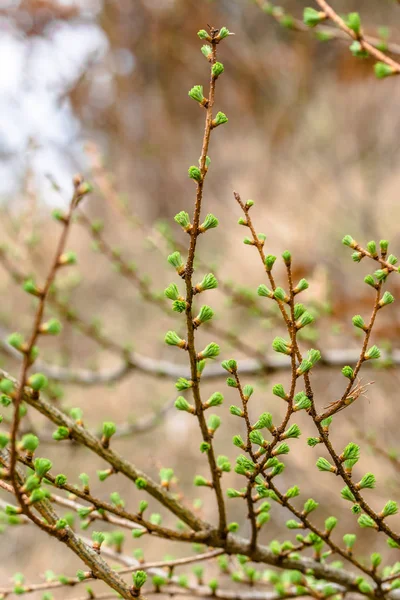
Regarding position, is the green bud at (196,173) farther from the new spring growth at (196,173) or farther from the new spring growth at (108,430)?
the new spring growth at (108,430)

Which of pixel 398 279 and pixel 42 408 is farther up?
pixel 398 279

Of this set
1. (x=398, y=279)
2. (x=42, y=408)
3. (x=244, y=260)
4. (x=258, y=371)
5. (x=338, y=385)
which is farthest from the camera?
(x=244, y=260)

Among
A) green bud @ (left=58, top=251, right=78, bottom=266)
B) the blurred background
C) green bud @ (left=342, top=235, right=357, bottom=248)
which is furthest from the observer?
the blurred background

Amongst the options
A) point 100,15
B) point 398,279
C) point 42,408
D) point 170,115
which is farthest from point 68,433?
point 170,115

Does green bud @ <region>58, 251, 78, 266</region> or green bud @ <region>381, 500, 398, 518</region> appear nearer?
green bud @ <region>58, 251, 78, 266</region>

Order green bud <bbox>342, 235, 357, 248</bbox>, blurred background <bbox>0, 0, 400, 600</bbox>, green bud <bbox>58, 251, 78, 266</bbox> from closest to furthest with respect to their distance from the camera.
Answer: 1. green bud <bbox>58, 251, 78, 266</bbox>
2. green bud <bbox>342, 235, 357, 248</bbox>
3. blurred background <bbox>0, 0, 400, 600</bbox>

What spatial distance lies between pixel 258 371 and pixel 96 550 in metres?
0.84

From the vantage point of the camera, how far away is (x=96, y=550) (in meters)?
0.55

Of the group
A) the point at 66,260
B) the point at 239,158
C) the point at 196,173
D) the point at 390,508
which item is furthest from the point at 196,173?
the point at 239,158

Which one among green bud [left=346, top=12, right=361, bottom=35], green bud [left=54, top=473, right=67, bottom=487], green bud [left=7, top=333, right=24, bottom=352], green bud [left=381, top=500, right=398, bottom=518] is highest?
green bud [left=346, top=12, right=361, bottom=35]

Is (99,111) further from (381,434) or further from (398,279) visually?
(381,434)

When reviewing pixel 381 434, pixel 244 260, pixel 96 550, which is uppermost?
pixel 244 260

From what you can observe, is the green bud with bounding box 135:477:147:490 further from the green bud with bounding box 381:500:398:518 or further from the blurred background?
the blurred background

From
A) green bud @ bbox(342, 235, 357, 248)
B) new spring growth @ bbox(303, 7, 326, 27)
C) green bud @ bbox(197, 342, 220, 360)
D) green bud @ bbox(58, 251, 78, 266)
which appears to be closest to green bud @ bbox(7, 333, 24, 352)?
green bud @ bbox(58, 251, 78, 266)
